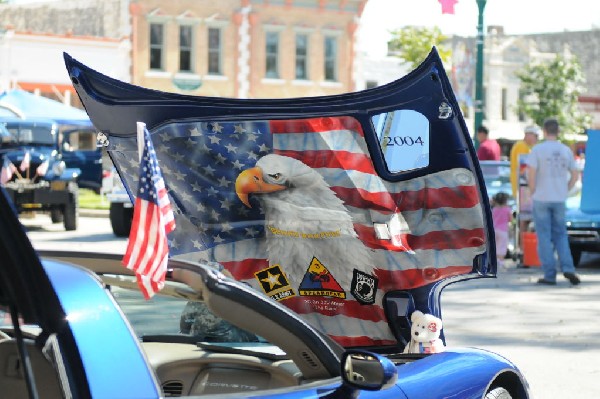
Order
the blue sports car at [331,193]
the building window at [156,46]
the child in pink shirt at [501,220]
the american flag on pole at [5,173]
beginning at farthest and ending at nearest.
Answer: the building window at [156,46], the child in pink shirt at [501,220], the blue sports car at [331,193], the american flag on pole at [5,173]

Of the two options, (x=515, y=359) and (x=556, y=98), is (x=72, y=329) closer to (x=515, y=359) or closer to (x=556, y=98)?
(x=515, y=359)

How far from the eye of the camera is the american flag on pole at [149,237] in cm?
371

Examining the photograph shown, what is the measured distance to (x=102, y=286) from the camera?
3.52 meters

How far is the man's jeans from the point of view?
14711 mm

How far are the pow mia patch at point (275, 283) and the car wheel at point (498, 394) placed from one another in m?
1.72

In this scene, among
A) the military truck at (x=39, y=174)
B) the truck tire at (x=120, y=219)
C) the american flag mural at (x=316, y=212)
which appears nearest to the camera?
the american flag mural at (x=316, y=212)

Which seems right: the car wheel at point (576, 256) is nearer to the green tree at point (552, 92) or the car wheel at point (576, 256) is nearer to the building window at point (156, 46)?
the building window at point (156, 46)

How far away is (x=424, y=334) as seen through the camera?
6.66m

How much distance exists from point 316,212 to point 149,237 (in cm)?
302

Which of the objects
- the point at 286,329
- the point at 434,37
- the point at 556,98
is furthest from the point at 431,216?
the point at 556,98

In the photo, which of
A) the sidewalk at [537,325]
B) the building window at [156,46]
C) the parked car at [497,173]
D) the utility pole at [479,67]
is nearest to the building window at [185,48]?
the building window at [156,46]

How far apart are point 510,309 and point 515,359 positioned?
3230 mm

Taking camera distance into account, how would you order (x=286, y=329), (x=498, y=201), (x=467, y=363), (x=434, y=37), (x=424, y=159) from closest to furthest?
1. (x=286, y=329)
2. (x=467, y=363)
3. (x=424, y=159)
4. (x=498, y=201)
5. (x=434, y=37)

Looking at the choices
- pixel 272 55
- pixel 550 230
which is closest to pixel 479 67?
pixel 550 230
